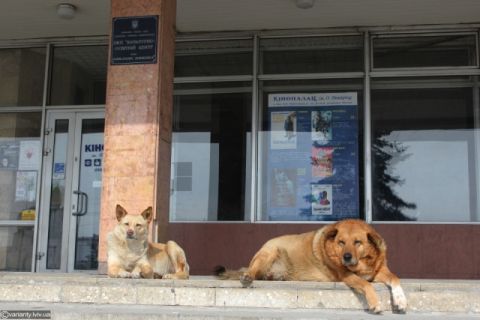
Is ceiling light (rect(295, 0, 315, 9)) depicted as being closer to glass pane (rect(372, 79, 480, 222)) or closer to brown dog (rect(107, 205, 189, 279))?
glass pane (rect(372, 79, 480, 222))

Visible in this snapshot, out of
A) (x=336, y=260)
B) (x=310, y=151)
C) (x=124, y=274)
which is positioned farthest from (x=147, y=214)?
(x=310, y=151)

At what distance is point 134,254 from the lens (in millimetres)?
5863

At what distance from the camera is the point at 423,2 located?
805cm

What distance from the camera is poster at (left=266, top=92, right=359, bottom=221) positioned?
8.85 meters

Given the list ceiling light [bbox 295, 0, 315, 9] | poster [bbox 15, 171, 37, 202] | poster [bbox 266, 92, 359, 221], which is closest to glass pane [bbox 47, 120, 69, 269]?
poster [bbox 15, 171, 37, 202]

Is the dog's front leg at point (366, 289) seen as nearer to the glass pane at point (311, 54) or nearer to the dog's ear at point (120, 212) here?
the dog's ear at point (120, 212)

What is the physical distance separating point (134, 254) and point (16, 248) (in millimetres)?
4430

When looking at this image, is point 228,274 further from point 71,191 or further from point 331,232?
point 71,191

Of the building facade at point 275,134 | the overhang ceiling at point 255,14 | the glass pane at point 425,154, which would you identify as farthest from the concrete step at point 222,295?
the overhang ceiling at point 255,14

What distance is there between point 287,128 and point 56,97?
395 centimetres

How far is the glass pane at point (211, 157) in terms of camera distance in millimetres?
9055

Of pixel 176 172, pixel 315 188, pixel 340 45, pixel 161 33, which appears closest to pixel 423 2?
pixel 340 45

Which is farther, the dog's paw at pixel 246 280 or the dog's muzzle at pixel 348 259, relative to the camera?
the dog's paw at pixel 246 280

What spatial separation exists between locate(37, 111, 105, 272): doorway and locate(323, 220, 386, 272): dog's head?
5.11 meters
